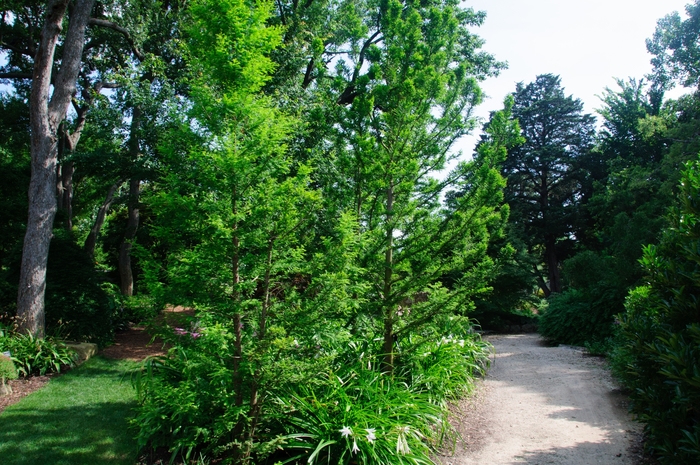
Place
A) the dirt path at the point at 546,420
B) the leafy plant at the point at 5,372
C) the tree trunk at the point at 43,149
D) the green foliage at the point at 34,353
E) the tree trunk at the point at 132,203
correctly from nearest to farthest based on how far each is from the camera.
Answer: the dirt path at the point at 546,420
the leafy plant at the point at 5,372
the green foliage at the point at 34,353
the tree trunk at the point at 43,149
the tree trunk at the point at 132,203

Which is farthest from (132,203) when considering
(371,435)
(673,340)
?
(673,340)

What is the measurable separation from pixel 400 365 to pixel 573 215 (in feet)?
61.7

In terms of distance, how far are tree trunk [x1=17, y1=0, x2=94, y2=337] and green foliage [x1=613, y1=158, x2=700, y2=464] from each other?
8.55 m

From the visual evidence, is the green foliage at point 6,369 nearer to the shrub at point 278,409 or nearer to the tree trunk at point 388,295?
the shrub at point 278,409

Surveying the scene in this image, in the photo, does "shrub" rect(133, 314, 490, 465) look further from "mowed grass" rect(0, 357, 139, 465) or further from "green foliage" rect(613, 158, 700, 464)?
"green foliage" rect(613, 158, 700, 464)

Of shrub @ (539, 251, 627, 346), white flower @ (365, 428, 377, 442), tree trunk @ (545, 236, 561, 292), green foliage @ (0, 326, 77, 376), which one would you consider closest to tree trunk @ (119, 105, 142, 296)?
green foliage @ (0, 326, 77, 376)

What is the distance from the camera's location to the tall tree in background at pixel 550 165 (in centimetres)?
2211

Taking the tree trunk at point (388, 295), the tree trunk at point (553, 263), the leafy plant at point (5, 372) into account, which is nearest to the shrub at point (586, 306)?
the tree trunk at point (388, 295)

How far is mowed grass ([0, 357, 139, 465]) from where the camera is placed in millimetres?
3869

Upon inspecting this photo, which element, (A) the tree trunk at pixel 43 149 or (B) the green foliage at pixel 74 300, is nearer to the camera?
(A) the tree trunk at pixel 43 149

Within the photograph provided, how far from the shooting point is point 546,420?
4.93m

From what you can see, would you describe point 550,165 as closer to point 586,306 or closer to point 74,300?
point 586,306

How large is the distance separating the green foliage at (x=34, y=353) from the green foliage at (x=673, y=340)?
7.63 metres

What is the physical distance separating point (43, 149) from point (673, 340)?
377 inches
